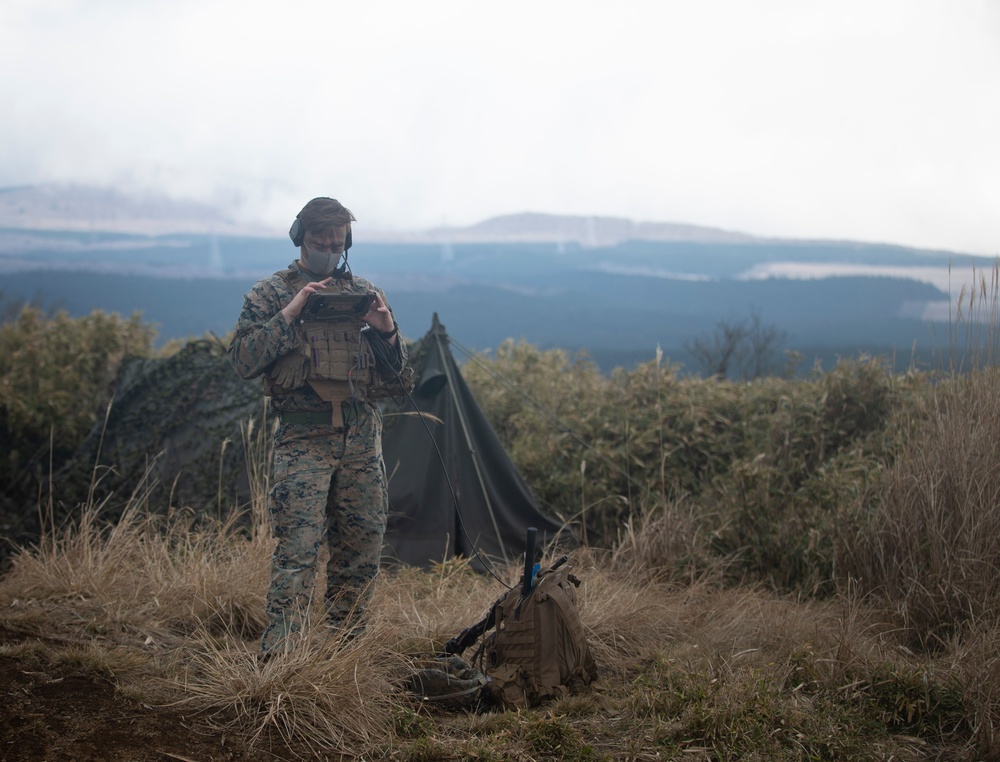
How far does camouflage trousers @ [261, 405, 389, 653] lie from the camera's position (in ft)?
12.0

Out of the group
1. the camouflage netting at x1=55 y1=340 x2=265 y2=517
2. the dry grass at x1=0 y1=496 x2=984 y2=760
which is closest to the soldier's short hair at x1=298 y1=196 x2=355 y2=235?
the dry grass at x1=0 y1=496 x2=984 y2=760

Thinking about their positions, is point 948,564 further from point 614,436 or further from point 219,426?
point 219,426

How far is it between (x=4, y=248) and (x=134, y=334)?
3259 centimetres

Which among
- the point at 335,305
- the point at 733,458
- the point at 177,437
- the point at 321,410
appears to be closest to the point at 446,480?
the point at 177,437

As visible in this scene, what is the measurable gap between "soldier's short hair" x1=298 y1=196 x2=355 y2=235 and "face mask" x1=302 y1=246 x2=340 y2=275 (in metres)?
0.10

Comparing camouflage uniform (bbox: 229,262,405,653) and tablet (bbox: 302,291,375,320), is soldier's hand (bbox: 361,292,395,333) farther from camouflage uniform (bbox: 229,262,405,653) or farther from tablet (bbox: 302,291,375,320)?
camouflage uniform (bbox: 229,262,405,653)

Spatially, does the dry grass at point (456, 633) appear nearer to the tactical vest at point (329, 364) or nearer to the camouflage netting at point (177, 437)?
the tactical vest at point (329, 364)

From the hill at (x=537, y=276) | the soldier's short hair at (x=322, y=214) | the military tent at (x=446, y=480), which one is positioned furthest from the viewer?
the hill at (x=537, y=276)

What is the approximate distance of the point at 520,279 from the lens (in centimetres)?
4725

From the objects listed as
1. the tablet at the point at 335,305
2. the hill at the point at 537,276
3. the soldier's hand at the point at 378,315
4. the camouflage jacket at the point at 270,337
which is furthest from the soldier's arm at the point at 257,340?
the hill at the point at 537,276

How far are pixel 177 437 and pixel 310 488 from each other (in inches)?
172

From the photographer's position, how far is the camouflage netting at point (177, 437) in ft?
23.7

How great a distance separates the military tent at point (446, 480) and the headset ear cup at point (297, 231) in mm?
2911

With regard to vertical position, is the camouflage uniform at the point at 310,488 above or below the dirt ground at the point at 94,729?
above
